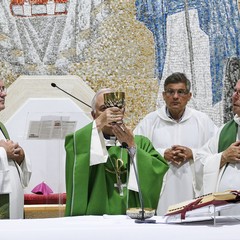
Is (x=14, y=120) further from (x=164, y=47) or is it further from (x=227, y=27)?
(x=227, y=27)

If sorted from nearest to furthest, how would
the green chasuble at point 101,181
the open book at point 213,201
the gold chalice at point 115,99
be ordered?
the open book at point 213,201 < the gold chalice at point 115,99 < the green chasuble at point 101,181

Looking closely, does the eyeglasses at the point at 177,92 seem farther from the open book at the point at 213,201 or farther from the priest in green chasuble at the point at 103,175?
the open book at the point at 213,201

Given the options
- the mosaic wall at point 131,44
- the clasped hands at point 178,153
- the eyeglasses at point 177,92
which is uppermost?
the mosaic wall at point 131,44

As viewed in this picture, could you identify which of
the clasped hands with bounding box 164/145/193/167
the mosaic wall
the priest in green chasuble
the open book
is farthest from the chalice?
the mosaic wall

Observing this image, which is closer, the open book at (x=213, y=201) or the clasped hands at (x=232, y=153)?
the open book at (x=213, y=201)

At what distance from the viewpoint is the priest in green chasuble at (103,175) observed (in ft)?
15.6

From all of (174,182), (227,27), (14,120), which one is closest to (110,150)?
(174,182)

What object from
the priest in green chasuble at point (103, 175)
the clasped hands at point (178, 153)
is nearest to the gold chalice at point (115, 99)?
the priest in green chasuble at point (103, 175)

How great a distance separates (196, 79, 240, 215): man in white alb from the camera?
5324 mm

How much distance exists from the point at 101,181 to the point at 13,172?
1205 millimetres

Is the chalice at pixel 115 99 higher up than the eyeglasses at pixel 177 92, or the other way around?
the eyeglasses at pixel 177 92

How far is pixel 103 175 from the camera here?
4.88m

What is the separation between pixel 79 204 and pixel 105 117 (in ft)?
2.23

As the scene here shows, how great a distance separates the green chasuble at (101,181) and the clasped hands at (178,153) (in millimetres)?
1482
